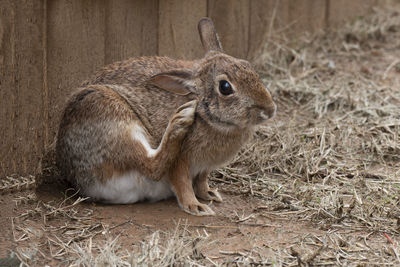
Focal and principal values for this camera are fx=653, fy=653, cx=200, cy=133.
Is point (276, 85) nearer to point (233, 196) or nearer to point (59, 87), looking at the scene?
point (233, 196)

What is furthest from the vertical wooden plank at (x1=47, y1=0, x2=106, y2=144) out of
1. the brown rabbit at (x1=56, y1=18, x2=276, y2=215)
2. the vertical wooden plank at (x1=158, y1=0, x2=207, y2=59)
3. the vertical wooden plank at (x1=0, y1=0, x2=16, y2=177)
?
the vertical wooden plank at (x1=158, y1=0, x2=207, y2=59)

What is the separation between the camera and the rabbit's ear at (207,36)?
4895 mm

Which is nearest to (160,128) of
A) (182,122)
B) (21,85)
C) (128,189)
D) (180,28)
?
(182,122)

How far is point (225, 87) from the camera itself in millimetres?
4379

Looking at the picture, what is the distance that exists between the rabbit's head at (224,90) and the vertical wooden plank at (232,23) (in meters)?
1.76

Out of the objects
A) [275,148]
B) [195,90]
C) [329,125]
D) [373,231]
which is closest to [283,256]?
[373,231]

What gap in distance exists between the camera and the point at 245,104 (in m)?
4.30

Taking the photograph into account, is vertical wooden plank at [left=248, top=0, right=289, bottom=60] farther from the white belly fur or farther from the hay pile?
the white belly fur

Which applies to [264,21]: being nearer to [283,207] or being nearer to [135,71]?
[135,71]

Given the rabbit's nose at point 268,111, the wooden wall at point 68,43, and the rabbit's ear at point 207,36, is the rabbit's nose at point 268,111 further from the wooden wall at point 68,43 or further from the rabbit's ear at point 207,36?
the wooden wall at point 68,43

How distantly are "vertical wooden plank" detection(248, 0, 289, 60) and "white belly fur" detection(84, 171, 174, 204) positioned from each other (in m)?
2.57

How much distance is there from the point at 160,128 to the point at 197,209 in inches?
24.8

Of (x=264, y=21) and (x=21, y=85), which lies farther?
(x=264, y=21)

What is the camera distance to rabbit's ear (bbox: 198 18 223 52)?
4.89 metres
